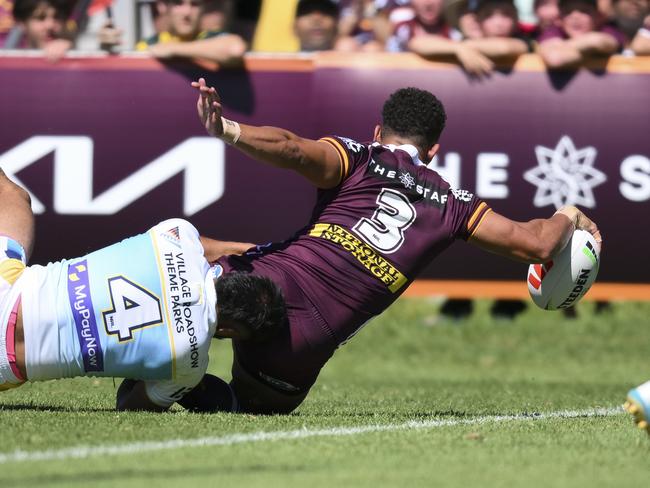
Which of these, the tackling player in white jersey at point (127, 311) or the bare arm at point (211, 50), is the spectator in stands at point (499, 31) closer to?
the bare arm at point (211, 50)

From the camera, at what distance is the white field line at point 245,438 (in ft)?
16.2

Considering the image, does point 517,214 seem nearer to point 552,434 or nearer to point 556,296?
point 556,296

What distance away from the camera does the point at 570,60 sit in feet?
33.6

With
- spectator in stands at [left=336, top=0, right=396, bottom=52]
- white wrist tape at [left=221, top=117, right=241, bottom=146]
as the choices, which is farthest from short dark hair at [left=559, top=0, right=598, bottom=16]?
white wrist tape at [left=221, top=117, right=241, bottom=146]

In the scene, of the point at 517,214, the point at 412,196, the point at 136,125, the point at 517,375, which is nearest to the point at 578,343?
the point at 517,375

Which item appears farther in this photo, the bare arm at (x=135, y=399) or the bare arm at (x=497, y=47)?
the bare arm at (x=497, y=47)

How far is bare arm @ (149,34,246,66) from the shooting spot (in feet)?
33.4

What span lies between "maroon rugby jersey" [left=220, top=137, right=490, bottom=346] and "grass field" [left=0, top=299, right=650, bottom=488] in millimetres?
602

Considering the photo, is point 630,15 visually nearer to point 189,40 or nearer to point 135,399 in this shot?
point 189,40

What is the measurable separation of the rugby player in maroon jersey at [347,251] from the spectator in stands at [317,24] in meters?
4.49

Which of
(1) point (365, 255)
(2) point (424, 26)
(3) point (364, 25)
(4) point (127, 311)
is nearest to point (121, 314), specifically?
(4) point (127, 311)

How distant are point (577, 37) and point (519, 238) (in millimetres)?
4204

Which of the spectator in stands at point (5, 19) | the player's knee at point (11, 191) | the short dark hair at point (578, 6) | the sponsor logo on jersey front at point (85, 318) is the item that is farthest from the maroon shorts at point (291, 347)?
the spectator in stands at point (5, 19)

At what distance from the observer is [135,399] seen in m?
6.27
